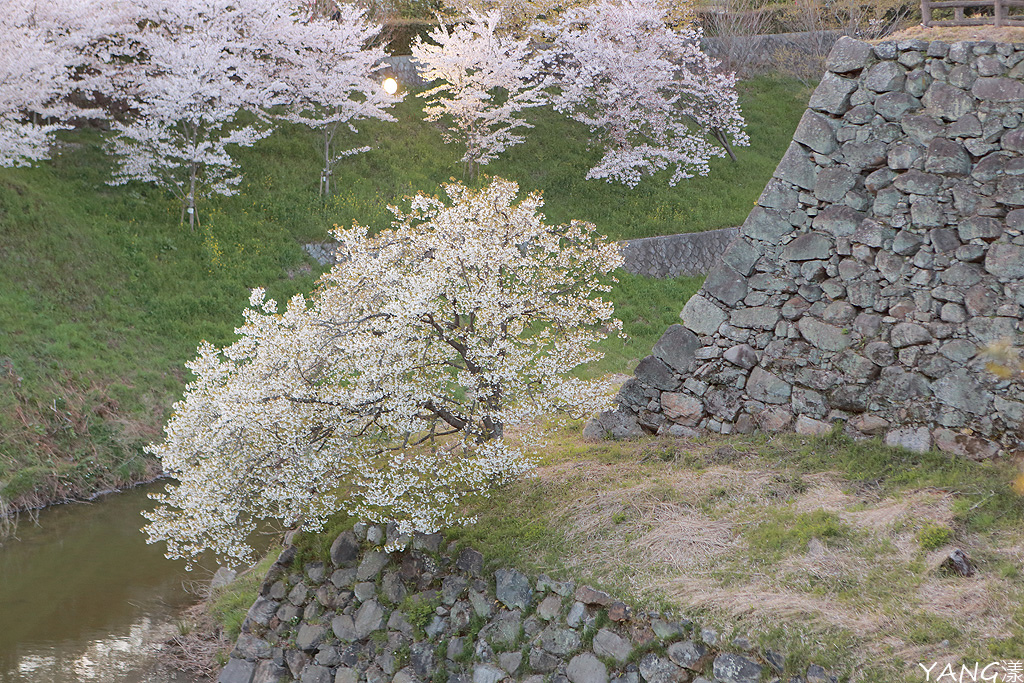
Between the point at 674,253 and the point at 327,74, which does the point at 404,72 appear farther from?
the point at 674,253

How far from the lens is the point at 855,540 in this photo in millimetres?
6254

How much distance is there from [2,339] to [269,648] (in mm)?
9359

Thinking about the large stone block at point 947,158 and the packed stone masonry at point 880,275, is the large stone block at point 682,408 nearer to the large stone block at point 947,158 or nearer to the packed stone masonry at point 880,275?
the packed stone masonry at point 880,275

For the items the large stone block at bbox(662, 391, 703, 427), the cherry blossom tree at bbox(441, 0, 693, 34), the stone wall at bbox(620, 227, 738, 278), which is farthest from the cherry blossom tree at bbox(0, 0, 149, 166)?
the large stone block at bbox(662, 391, 703, 427)

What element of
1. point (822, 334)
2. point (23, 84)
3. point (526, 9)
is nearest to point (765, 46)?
point (526, 9)

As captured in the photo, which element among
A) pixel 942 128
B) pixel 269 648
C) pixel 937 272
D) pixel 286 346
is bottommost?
pixel 269 648

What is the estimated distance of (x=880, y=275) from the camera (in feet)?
25.5

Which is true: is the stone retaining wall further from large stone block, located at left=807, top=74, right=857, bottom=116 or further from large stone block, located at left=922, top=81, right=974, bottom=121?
large stone block, located at left=922, top=81, right=974, bottom=121

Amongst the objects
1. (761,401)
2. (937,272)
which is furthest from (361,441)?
(937,272)

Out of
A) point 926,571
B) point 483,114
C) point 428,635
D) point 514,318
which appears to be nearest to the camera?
point 926,571

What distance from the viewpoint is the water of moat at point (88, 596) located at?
871cm

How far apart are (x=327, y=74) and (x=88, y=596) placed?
16.0 metres

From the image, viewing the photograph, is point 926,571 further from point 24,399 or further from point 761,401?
point 24,399

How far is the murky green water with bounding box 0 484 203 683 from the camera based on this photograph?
28.6 ft
